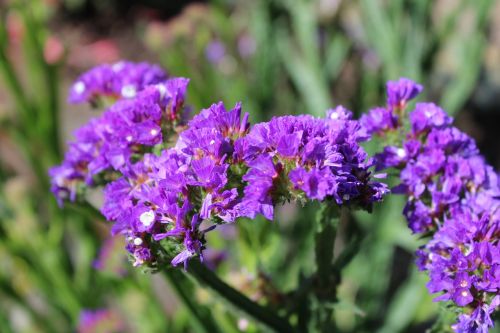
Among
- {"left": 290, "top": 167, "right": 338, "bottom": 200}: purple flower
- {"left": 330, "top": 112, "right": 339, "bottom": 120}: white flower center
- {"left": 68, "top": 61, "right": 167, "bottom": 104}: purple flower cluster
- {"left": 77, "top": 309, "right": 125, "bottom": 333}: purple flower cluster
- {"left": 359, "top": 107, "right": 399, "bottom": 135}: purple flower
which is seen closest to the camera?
{"left": 290, "top": 167, "right": 338, "bottom": 200}: purple flower

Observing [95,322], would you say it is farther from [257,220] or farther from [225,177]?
[225,177]

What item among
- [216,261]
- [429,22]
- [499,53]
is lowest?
[216,261]

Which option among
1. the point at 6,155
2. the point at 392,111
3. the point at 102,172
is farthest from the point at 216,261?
the point at 6,155

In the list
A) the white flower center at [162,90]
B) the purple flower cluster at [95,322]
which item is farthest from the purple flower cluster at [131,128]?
the purple flower cluster at [95,322]

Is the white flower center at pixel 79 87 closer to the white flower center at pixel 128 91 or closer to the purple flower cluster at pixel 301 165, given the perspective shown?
the white flower center at pixel 128 91

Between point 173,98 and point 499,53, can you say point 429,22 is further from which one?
point 173,98

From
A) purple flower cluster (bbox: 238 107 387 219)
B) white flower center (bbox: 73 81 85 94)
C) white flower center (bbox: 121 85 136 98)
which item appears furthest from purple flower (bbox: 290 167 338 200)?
white flower center (bbox: 73 81 85 94)

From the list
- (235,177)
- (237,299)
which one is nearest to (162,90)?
(235,177)

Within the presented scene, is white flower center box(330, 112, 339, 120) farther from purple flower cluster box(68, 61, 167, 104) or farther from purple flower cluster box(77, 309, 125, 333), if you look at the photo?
purple flower cluster box(77, 309, 125, 333)
